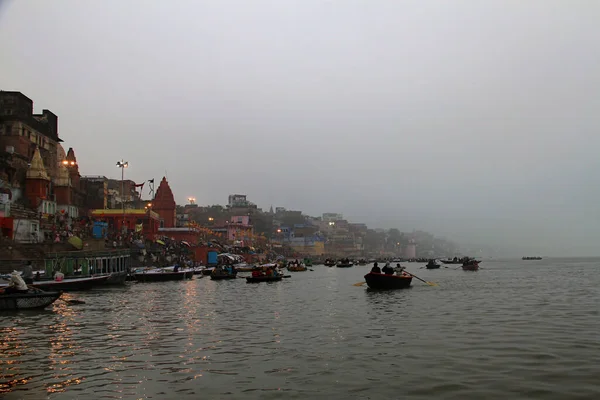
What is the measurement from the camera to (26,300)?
21516mm

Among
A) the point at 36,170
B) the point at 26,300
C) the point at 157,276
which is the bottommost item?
the point at 157,276

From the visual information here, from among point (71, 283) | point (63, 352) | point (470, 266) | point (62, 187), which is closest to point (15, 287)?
point (63, 352)

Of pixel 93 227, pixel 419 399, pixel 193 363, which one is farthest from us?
pixel 93 227

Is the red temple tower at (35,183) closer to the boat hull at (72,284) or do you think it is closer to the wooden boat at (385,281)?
the boat hull at (72,284)

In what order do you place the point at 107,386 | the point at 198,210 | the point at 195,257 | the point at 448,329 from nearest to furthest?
the point at 107,386, the point at 448,329, the point at 195,257, the point at 198,210

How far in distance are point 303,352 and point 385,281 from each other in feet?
69.1

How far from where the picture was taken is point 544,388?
32.8 feet

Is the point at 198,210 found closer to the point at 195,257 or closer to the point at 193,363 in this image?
the point at 195,257

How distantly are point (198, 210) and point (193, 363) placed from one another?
145 meters

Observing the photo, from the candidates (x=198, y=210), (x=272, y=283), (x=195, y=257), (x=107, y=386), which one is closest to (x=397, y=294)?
(x=272, y=283)

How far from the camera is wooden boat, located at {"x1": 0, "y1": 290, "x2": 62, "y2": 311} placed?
21.2 metres

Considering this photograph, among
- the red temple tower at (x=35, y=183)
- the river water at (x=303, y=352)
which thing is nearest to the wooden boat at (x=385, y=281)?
the river water at (x=303, y=352)

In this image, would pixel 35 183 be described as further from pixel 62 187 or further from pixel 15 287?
pixel 15 287

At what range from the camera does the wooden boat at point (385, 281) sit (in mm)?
33375
